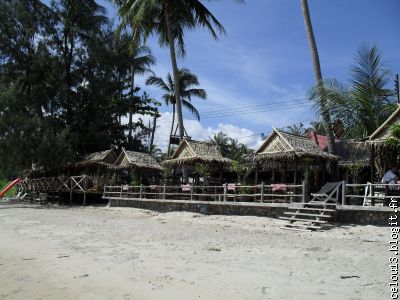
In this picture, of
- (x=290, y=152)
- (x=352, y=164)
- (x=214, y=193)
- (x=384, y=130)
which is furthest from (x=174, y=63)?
(x=384, y=130)

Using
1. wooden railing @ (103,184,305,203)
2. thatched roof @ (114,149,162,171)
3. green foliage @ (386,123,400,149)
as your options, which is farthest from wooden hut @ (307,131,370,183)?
thatched roof @ (114,149,162,171)

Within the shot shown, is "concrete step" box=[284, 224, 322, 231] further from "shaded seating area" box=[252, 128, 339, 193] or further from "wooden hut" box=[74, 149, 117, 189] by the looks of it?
"wooden hut" box=[74, 149, 117, 189]

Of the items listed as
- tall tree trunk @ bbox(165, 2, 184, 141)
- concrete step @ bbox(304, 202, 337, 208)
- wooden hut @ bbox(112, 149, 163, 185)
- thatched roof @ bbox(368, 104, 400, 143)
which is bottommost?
concrete step @ bbox(304, 202, 337, 208)

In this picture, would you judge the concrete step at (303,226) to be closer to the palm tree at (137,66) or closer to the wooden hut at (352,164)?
the wooden hut at (352,164)

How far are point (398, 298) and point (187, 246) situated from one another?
5318 mm

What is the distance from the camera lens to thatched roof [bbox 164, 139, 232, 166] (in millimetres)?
18547

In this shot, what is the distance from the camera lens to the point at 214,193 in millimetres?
19094

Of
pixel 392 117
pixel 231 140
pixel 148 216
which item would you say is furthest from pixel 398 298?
pixel 231 140

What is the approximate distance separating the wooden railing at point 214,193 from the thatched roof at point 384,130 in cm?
292

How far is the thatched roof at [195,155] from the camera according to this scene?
1855cm

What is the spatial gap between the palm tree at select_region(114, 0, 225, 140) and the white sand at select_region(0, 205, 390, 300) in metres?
11.0

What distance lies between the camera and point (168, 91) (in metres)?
35.9

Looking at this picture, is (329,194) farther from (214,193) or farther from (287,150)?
(214,193)

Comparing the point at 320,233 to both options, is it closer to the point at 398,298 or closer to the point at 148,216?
the point at 398,298
